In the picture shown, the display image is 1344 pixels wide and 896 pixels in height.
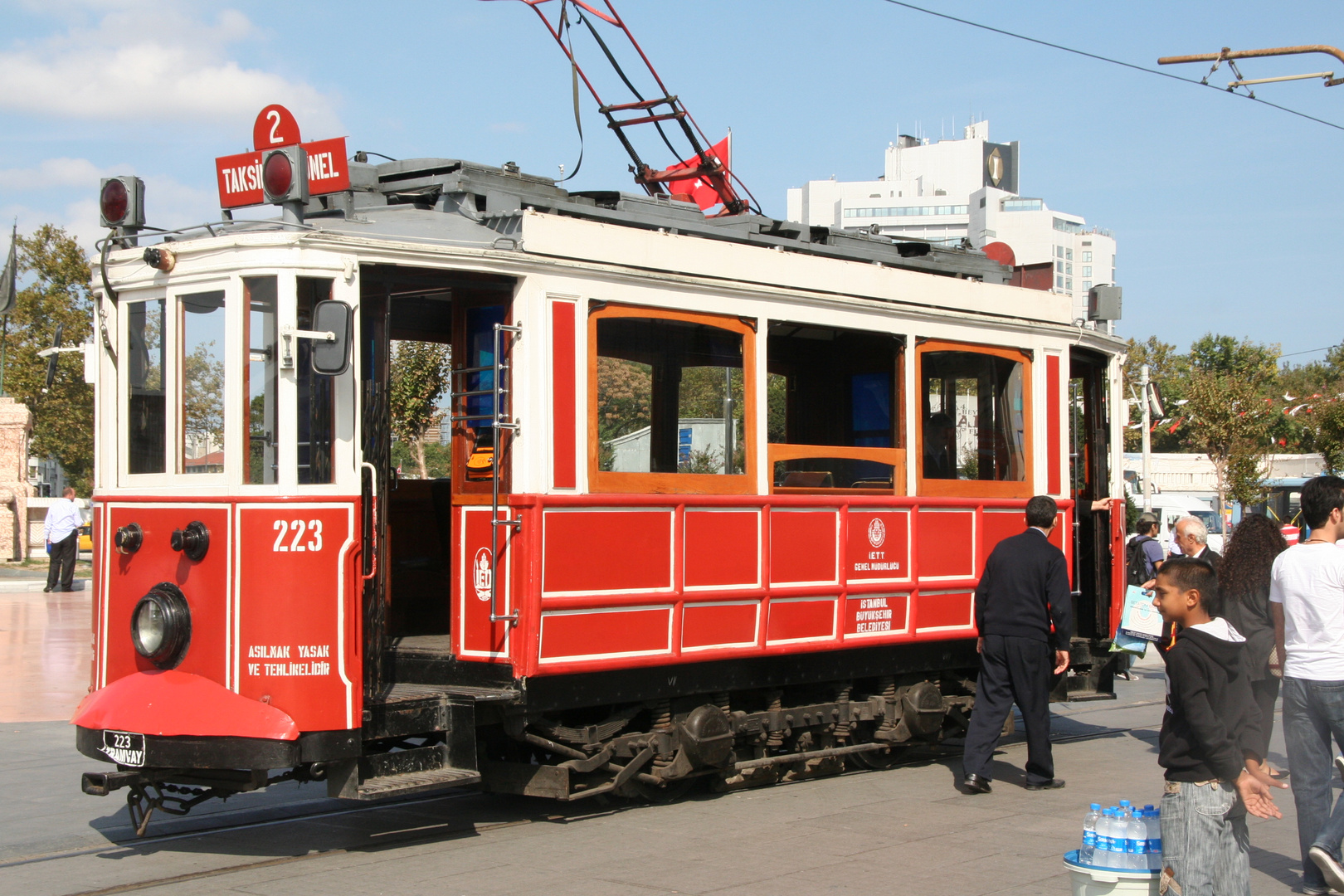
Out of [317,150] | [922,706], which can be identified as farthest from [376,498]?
[922,706]

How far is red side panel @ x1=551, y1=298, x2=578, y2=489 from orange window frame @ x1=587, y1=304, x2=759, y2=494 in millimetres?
127

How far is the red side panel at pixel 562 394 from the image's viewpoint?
7.00 metres

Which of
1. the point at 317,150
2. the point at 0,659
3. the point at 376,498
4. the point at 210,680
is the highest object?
the point at 317,150

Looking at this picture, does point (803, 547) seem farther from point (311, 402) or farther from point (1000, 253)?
point (1000, 253)

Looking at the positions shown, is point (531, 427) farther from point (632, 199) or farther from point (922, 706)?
point (922, 706)

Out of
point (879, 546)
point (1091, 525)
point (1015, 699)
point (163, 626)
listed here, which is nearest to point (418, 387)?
point (879, 546)

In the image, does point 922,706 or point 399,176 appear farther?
point 922,706

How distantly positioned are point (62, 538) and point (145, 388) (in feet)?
62.3

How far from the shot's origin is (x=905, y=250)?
9633 mm

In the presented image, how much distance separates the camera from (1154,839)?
4.57 metres

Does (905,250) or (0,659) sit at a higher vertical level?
(905,250)

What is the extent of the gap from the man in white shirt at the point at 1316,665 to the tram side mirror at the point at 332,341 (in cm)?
446

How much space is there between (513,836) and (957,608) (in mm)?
3692

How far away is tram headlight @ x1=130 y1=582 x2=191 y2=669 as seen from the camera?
630cm
